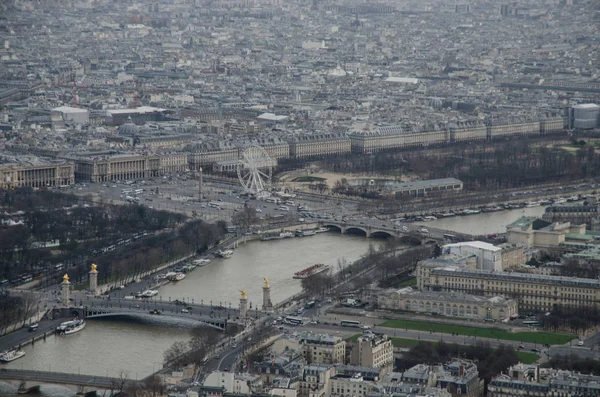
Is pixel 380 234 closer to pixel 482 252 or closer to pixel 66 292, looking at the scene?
pixel 482 252

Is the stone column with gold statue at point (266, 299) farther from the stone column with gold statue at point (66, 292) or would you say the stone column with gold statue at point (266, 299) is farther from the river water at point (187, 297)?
A: the stone column with gold statue at point (66, 292)


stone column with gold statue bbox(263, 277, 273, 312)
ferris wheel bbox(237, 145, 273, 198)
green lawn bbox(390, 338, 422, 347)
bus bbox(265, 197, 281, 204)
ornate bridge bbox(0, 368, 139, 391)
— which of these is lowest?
ornate bridge bbox(0, 368, 139, 391)

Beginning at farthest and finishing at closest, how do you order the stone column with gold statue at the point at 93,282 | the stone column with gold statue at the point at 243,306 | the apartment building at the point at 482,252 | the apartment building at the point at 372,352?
1. the apartment building at the point at 482,252
2. the stone column with gold statue at the point at 93,282
3. the stone column with gold statue at the point at 243,306
4. the apartment building at the point at 372,352

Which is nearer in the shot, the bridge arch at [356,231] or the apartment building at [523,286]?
the apartment building at [523,286]

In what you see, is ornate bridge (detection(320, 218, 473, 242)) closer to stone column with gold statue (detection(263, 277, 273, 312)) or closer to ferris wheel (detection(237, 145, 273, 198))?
ferris wheel (detection(237, 145, 273, 198))

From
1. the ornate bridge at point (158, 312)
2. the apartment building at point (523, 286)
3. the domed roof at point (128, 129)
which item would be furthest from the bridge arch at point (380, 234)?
the domed roof at point (128, 129)

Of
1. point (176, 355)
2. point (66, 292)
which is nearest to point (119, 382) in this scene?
point (176, 355)

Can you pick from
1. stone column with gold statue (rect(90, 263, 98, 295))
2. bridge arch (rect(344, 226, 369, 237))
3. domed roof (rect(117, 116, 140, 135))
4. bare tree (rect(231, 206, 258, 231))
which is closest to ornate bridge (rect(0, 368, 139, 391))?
stone column with gold statue (rect(90, 263, 98, 295))

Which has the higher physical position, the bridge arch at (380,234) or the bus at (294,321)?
the bridge arch at (380,234)

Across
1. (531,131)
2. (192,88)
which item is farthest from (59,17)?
(531,131)
